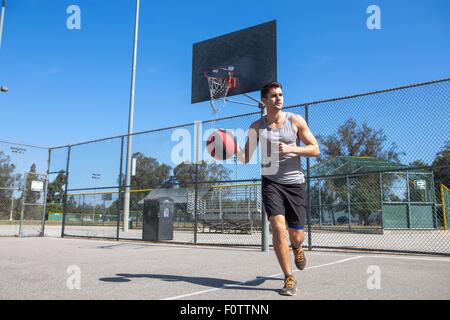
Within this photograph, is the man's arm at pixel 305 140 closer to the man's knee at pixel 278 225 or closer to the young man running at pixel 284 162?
the young man running at pixel 284 162

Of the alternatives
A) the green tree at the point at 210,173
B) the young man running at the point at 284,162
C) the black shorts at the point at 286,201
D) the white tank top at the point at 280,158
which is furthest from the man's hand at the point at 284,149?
the green tree at the point at 210,173

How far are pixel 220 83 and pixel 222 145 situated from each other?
6.18 m

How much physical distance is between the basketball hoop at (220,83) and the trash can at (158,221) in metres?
3.56

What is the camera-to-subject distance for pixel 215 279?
436 centimetres

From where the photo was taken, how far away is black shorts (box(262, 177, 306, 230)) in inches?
147

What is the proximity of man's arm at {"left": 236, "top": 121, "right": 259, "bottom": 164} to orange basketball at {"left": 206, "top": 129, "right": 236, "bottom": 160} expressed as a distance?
11cm

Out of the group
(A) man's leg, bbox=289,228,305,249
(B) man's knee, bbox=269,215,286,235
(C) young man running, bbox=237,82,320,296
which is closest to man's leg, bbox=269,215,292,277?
(B) man's knee, bbox=269,215,286,235

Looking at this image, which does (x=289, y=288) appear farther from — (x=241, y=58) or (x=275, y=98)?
(x=241, y=58)

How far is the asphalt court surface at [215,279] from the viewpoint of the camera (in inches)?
136

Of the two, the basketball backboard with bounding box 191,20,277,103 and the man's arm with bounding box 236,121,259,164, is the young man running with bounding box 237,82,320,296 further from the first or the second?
the basketball backboard with bounding box 191,20,277,103

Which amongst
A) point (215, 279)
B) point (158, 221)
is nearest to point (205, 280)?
point (215, 279)

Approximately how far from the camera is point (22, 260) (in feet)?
20.3

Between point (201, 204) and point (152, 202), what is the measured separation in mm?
6211
